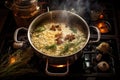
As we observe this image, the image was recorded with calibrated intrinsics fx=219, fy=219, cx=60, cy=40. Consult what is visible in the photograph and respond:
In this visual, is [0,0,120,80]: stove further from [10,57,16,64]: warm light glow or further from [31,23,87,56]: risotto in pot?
[31,23,87,56]: risotto in pot

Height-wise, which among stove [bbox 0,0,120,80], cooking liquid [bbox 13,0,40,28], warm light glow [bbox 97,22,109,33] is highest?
cooking liquid [bbox 13,0,40,28]

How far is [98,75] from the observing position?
220 cm

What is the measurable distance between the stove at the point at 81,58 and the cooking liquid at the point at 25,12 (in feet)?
0.48

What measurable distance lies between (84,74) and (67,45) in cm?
34

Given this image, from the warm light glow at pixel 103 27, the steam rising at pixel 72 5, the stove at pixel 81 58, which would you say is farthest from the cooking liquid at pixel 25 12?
the warm light glow at pixel 103 27

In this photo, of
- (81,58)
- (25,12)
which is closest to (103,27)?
(81,58)

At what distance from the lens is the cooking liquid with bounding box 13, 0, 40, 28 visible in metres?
2.44

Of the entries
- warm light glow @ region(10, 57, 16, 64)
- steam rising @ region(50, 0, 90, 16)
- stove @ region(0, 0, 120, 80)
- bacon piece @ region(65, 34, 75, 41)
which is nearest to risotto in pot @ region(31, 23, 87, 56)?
bacon piece @ region(65, 34, 75, 41)

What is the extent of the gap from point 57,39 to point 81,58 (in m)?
0.34

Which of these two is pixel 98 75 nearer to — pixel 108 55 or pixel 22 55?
pixel 108 55

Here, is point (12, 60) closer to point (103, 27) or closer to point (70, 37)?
point (70, 37)

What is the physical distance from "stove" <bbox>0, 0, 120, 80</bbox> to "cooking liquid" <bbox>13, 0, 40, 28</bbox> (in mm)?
146

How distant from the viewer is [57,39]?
2283mm

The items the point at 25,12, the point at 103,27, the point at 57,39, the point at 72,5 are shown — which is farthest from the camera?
the point at 72,5
